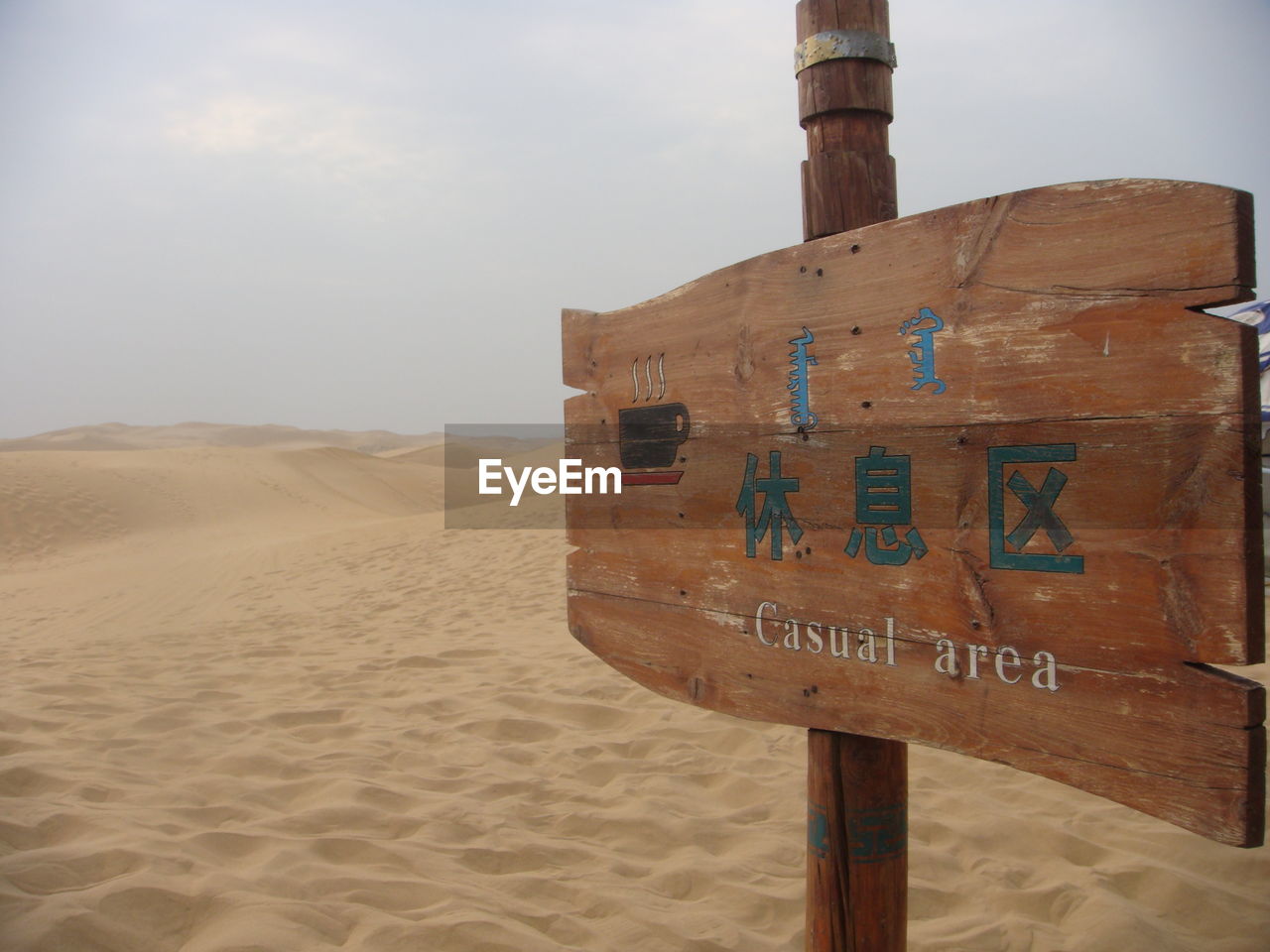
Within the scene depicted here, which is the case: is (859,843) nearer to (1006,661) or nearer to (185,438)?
(1006,661)

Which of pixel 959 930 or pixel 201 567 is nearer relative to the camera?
pixel 959 930

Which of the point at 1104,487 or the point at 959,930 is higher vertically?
the point at 1104,487

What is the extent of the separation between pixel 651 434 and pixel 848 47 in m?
0.88

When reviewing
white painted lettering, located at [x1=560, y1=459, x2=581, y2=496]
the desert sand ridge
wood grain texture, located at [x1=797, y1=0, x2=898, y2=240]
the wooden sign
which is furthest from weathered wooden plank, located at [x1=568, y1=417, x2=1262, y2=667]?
the desert sand ridge

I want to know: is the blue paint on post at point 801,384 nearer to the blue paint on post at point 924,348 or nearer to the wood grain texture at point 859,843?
the blue paint on post at point 924,348

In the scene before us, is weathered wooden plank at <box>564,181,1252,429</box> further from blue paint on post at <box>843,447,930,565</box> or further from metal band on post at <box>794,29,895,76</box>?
metal band on post at <box>794,29,895,76</box>

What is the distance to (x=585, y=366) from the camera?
2129 millimetres

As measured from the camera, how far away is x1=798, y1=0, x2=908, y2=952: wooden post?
175cm

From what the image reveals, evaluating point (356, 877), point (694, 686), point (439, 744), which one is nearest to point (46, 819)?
point (356, 877)

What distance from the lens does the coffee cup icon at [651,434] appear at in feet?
6.16

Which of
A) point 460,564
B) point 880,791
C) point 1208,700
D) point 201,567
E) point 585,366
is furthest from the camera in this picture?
point 201,567

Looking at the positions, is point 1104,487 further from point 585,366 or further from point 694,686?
point 585,366

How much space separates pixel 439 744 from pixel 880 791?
2.81m

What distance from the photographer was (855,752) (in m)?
1.75
